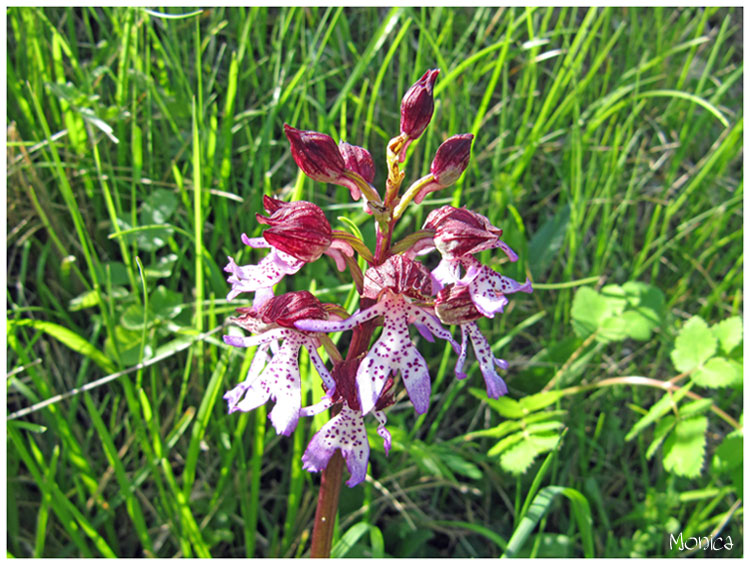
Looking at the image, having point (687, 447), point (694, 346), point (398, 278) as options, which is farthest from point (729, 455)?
point (398, 278)

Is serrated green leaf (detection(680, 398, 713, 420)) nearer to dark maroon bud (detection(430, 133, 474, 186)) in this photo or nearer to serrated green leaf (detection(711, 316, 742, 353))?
serrated green leaf (detection(711, 316, 742, 353))

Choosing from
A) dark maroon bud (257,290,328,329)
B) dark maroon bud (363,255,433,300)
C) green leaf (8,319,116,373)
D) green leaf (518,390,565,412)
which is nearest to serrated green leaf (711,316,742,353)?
green leaf (518,390,565,412)

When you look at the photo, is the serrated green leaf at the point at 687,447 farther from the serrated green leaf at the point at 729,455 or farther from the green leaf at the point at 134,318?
the green leaf at the point at 134,318

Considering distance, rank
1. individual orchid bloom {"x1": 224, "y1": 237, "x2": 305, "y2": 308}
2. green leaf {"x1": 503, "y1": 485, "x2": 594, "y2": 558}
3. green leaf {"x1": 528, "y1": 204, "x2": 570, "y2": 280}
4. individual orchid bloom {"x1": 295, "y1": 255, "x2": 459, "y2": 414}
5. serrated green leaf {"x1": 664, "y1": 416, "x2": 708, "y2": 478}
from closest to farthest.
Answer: individual orchid bloom {"x1": 295, "y1": 255, "x2": 459, "y2": 414}, individual orchid bloom {"x1": 224, "y1": 237, "x2": 305, "y2": 308}, green leaf {"x1": 503, "y1": 485, "x2": 594, "y2": 558}, serrated green leaf {"x1": 664, "y1": 416, "x2": 708, "y2": 478}, green leaf {"x1": 528, "y1": 204, "x2": 570, "y2": 280}

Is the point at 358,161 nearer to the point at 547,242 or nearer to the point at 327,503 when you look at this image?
the point at 327,503

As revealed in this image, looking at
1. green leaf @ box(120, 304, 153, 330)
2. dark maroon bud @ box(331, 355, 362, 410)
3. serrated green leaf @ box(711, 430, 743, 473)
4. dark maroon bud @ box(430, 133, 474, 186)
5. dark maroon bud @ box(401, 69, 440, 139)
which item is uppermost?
dark maroon bud @ box(401, 69, 440, 139)
